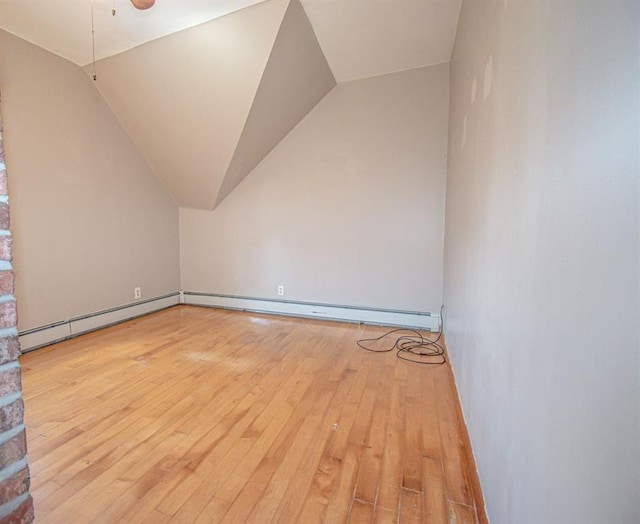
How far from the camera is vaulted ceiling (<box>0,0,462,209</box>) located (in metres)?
2.11

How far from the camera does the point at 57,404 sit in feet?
5.85

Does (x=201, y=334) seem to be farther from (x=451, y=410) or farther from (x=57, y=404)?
(x=451, y=410)

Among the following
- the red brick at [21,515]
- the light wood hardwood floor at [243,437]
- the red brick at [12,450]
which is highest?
the red brick at [12,450]

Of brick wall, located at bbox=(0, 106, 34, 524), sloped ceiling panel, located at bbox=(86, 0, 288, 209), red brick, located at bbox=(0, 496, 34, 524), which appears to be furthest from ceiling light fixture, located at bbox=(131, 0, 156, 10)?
red brick, located at bbox=(0, 496, 34, 524)

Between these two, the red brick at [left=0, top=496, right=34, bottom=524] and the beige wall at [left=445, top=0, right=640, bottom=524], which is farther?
the red brick at [left=0, top=496, right=34, bottom=524]

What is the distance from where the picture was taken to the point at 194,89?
259 centimetres

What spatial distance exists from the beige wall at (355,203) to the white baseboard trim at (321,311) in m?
0.08

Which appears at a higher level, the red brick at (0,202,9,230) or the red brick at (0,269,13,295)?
the red brick at (0,202,9,230)

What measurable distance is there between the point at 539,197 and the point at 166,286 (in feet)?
13.2

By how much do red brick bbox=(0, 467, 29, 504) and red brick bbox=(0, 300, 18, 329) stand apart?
36 centimetres

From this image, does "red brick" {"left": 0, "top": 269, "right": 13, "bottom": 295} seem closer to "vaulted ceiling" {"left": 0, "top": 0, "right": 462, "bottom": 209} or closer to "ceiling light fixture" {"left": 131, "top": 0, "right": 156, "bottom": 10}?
"ceiling light fixture" {"left": 131, "top": 0, "right": 156, "bottom": 10}

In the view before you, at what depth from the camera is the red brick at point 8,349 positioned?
69 centimetres

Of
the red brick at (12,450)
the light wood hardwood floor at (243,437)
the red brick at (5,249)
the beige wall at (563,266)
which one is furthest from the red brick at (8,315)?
the beige wall at (563,266)

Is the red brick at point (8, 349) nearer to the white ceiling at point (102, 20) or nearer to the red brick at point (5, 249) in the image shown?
the red brick at point (5, 249)
